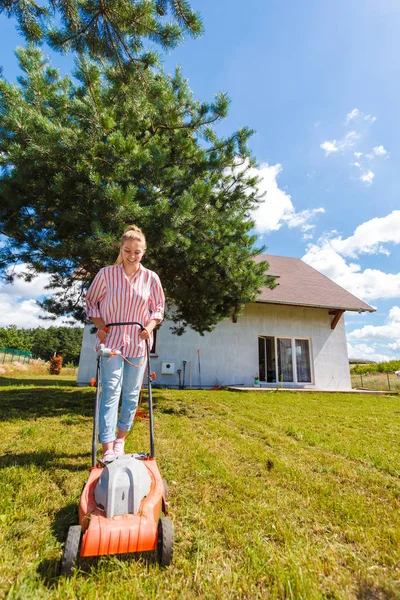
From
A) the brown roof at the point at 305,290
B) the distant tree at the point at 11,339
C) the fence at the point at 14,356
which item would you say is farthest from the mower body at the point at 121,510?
the distant tree at the point at 11,339

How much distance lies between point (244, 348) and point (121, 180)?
29.0ft

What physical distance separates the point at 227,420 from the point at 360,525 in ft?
10.4

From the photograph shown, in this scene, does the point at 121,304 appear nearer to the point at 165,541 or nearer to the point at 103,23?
the point at 165,541

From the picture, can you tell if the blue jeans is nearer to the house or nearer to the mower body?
the mower body

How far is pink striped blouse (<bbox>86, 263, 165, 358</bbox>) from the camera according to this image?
2.31 metres

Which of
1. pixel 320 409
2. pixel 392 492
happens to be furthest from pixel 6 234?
pixel 320 409

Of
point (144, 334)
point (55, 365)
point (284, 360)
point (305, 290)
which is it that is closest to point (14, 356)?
point (55, 365)

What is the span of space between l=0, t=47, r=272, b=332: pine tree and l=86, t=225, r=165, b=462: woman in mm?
1531

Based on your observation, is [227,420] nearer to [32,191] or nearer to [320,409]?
[320,409]

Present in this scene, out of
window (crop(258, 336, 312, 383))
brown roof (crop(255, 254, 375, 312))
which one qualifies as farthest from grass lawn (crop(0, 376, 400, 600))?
brown roof (crop(255, 254, 375, 312))

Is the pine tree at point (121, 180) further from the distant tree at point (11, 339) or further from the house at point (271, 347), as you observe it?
the distant tree at point (11, 339)

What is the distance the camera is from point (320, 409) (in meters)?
6.73

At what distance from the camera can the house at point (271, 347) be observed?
36.6 ft

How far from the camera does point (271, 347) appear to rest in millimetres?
12445
